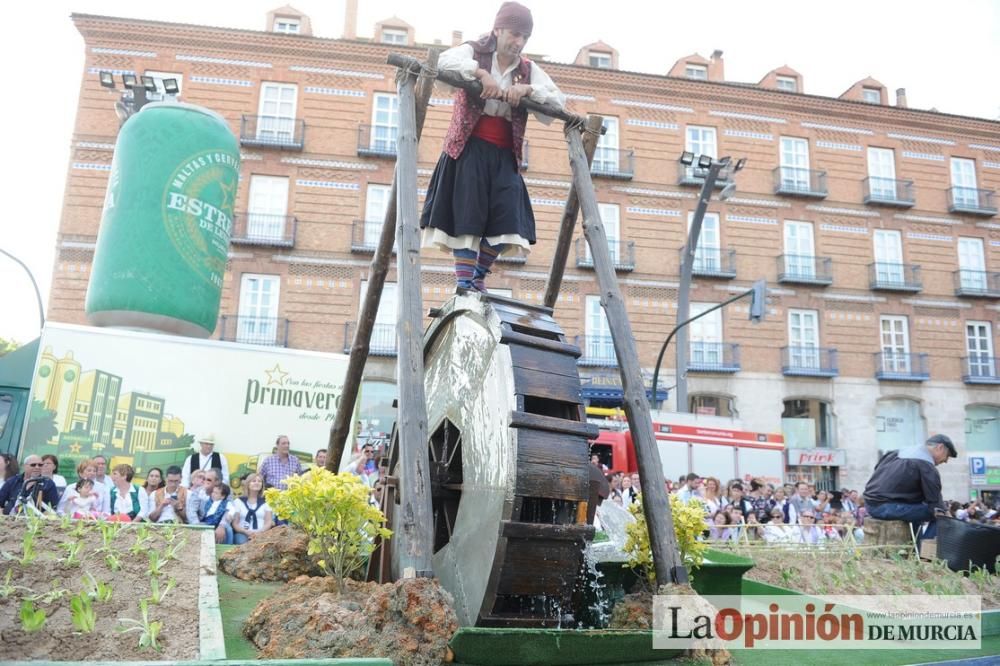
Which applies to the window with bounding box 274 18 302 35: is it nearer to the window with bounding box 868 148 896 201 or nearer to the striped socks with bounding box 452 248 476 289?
the window with bounding box 868 148 896 201

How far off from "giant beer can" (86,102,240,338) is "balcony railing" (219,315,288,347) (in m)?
13.6

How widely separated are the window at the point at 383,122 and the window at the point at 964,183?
927 inches

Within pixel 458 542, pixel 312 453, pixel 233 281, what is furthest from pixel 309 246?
pixel 458 542

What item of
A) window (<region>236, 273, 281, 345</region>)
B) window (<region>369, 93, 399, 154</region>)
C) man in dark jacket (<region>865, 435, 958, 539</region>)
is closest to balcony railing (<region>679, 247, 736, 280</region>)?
window (<region>369, 93, 399, 154</region>)

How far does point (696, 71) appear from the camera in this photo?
30750 millimetres

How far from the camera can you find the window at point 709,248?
27359 millimetres

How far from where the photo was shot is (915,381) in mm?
28000

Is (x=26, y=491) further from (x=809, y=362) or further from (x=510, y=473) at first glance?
(x=809, y=362)

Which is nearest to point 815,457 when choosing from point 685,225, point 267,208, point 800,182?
point 685,225

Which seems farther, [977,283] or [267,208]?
[977,283]

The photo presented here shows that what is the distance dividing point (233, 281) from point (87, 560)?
73.6ft

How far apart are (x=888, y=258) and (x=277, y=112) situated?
2475 centimetres

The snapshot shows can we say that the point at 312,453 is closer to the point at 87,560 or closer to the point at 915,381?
the point at 87,560

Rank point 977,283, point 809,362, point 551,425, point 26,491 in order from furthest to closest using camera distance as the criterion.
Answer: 1. point 977,283
2. point 809,362
3. point 26,491
4. point 551,425
